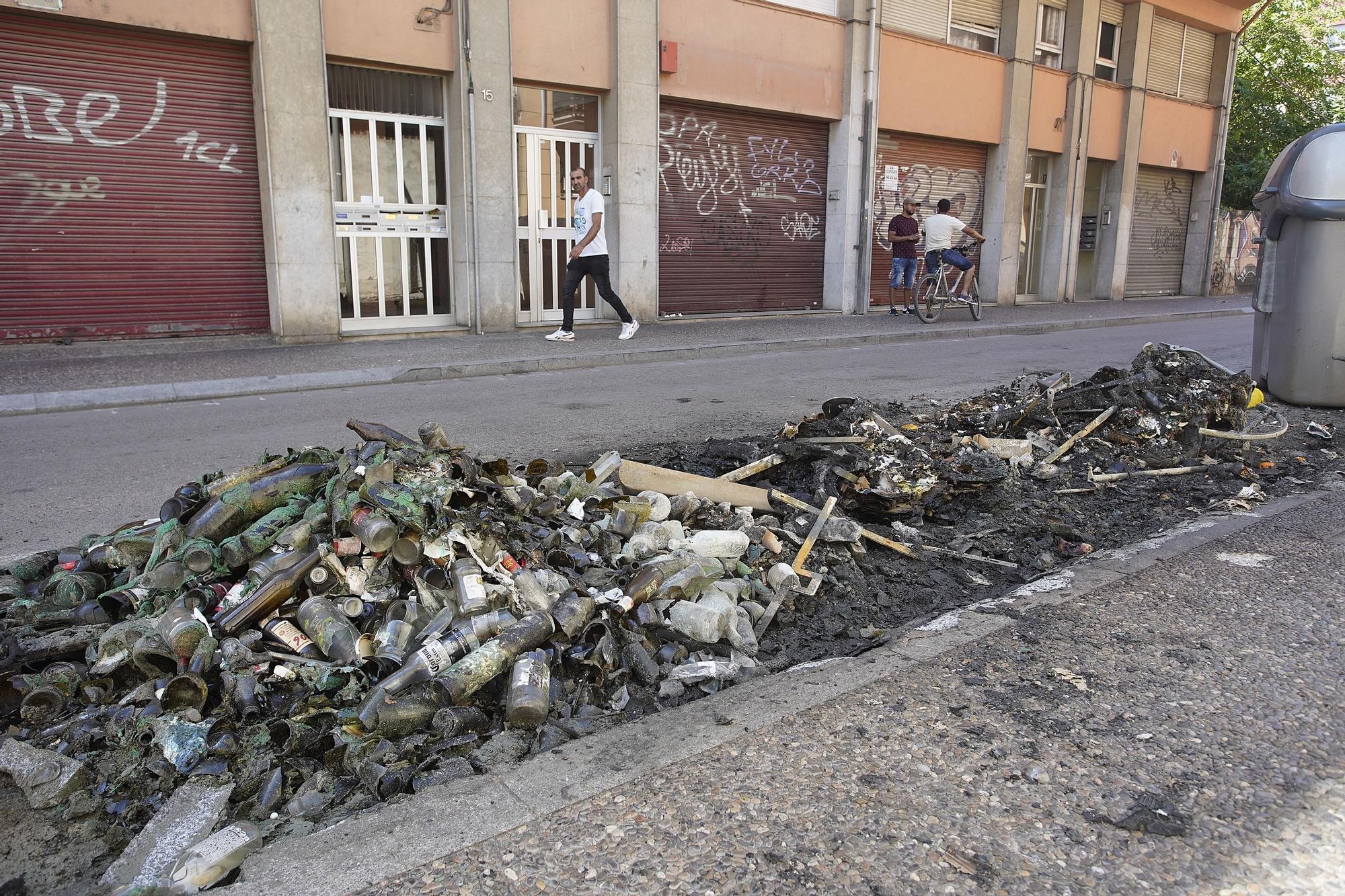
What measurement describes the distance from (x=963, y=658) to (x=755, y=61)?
14.0 metres

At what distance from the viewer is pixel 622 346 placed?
37.5 feet

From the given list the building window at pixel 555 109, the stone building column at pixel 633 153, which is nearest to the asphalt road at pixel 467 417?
the stone building column at pixel 633 153

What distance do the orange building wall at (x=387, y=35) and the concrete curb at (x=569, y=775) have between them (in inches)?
427

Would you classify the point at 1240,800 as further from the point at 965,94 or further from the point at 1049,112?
the point at 1049,112

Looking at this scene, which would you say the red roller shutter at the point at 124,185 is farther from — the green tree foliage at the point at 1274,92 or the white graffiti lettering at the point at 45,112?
the green tree foliage at the point at 1274,92

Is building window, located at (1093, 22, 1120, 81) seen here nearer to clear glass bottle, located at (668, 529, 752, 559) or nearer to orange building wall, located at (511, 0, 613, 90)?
orange building wall, located at (511, 0, 613, 90)

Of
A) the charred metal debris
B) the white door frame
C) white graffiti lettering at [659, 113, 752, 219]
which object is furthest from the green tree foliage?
the charred metal debris

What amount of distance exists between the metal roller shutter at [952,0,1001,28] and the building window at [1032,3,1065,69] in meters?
1.55

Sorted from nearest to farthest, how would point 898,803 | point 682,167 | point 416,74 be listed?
point 898,803
point 416,74
point 682,167

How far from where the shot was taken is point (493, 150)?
40.6 ft

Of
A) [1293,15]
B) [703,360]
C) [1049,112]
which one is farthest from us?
[1293,15]

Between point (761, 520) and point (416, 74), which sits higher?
point (416, 74)

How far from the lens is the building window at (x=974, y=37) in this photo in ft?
60.7

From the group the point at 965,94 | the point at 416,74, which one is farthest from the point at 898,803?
the point at 965,94
